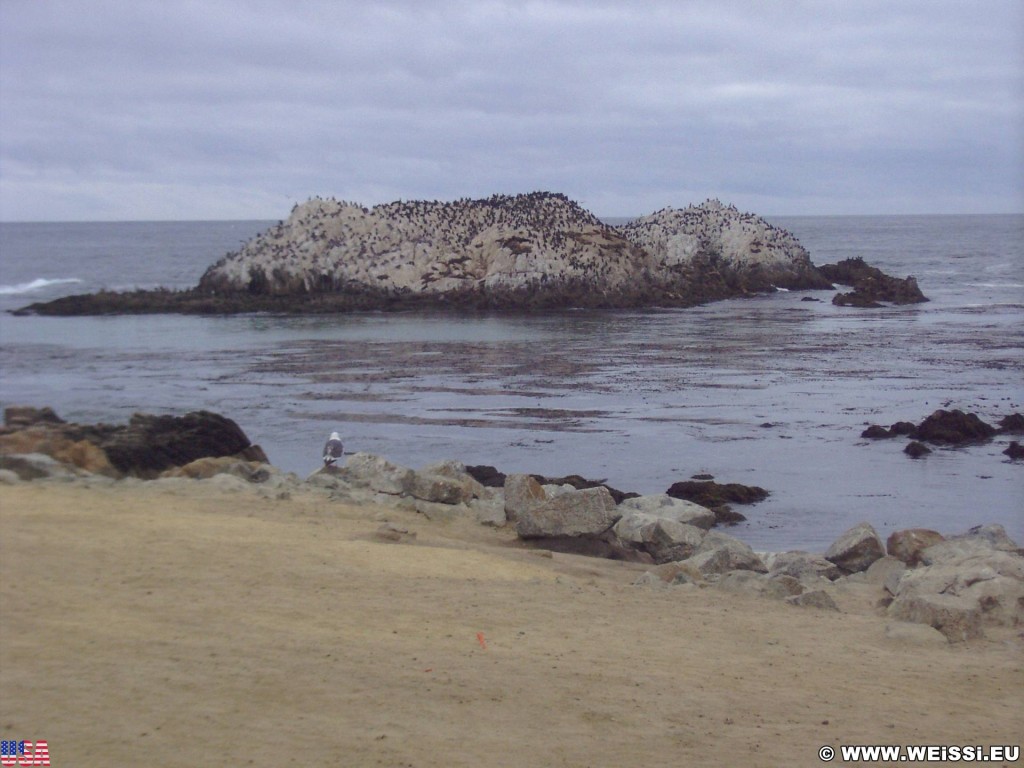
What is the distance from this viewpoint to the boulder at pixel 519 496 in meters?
10.6

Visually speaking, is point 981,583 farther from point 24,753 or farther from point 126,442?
point 126,442

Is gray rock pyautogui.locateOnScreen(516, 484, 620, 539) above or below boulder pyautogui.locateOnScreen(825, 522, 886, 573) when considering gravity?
above

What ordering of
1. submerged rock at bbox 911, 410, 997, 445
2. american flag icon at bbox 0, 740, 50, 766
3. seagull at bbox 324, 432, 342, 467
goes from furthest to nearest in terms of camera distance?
1. submerged rock at bbox 911, 410, 997, 445
2. seagull at bbox 324, 432, 342, 467
3. american flag icon at bbox 0, 740, 50, 766

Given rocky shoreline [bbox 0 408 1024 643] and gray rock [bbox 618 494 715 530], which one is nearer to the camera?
rocky shoreline [bbox 0 408 1024 643]

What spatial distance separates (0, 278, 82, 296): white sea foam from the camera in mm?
47688

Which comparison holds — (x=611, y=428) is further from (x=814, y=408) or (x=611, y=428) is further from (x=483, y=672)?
(x=483, y=672)

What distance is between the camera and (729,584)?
8.37m

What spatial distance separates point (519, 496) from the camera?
419 inches

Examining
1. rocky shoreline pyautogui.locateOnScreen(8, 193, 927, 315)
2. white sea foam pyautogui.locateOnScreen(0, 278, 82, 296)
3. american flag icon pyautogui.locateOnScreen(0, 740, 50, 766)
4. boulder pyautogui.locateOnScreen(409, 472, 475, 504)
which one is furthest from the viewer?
white sea foam pyautogui.locateOnScreen(0, 278, 82, 296)

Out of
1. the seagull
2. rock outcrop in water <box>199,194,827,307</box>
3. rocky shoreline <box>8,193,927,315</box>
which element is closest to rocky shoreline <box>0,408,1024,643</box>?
the seagull

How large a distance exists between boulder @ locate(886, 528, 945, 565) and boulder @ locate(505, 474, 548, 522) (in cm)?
328

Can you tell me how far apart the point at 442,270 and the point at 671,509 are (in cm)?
3078

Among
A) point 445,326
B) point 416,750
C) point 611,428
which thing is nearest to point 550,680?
point 416,750

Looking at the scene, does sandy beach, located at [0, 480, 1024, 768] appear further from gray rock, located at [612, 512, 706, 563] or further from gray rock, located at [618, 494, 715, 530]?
gray rock, located at [618, 494, 715, 530]
